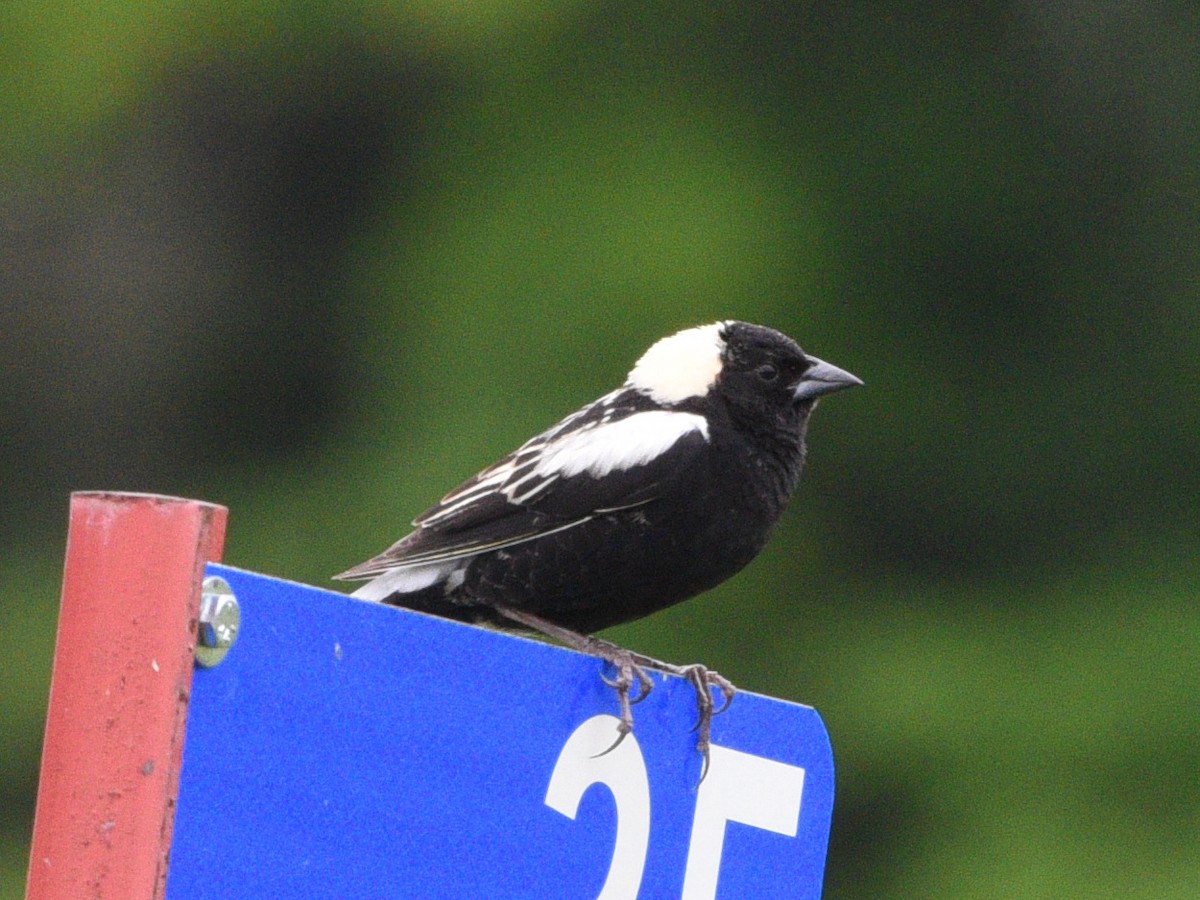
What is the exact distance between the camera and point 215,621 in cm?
116

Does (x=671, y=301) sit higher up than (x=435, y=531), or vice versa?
(x=671, y=301)

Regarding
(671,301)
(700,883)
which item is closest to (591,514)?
(700,883)

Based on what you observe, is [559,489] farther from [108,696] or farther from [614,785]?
[108,696]

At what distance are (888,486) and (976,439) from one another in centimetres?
39

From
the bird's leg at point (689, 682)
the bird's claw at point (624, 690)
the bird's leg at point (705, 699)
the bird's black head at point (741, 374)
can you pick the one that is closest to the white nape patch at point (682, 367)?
the bird's black head at point (741, 374)

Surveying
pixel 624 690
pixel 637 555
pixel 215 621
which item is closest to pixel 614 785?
pixel 624 690

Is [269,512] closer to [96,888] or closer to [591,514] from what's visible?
[591,514]

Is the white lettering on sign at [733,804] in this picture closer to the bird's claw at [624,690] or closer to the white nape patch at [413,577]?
the bird's claw at [624,690]

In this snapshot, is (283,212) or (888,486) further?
(283,212)

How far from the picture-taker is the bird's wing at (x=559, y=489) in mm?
2576

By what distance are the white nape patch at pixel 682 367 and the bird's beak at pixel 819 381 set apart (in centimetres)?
14

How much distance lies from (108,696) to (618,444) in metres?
1.59

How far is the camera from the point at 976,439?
255 inches

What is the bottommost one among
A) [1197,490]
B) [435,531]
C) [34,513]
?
Result: [435,531]
